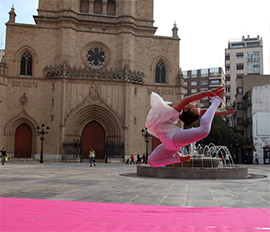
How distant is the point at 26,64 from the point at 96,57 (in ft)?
24.4

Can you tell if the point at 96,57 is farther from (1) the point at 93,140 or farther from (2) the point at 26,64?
(1) the point at 93,140

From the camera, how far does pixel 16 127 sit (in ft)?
109

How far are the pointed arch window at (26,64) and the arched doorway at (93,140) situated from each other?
27.5 feet

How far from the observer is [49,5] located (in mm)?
36125

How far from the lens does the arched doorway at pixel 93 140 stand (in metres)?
34.5

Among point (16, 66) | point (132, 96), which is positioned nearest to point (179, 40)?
point (132, 96)

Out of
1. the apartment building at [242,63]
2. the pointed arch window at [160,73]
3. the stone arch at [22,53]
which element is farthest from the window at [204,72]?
the stone arch at [22,53]

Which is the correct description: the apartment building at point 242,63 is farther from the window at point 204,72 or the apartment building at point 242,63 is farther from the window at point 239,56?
the window at point 204,72

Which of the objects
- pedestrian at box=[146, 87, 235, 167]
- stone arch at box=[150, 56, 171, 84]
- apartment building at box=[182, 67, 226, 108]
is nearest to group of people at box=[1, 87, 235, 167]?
pedestrian at box=[146, 87, 235, 167]

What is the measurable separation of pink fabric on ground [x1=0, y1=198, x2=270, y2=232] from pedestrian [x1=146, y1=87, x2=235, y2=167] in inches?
57.5

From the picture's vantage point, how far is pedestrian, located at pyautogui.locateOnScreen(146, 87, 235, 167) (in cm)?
418

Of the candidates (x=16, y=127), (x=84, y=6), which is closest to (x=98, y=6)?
(x=84, y=6)

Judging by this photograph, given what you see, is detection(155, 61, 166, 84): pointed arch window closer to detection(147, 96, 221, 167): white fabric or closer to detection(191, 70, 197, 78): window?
detection(147, 96, 221, 167): white fabric

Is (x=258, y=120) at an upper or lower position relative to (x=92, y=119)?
upper
